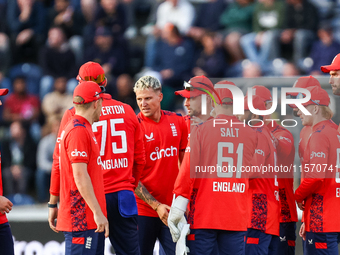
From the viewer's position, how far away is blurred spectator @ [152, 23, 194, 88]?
35.0 ft

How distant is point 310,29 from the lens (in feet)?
35.3

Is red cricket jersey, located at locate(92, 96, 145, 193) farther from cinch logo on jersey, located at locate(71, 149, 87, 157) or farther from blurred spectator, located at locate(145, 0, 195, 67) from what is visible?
blurred spectator, located at locate(145, 0, 195, 67)

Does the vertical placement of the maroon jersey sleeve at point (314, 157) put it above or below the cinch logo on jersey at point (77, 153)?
below

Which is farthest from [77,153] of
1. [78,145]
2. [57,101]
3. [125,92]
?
[57,101]

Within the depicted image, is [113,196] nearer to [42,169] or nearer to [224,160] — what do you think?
[224,160]

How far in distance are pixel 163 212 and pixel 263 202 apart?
1.12 m

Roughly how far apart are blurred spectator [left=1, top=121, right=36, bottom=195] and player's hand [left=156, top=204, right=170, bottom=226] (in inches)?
174

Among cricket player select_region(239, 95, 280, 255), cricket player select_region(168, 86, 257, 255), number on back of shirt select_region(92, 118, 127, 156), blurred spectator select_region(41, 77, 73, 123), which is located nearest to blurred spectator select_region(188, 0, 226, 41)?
blurred spectator select_region(41, 77, 73, 123)

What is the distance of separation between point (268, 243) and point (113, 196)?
6.11 ft

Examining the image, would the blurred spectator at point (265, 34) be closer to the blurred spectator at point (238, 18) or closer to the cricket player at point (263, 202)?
the blurred spectator at point (238, 18)

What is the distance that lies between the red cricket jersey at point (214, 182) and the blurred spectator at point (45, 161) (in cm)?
493

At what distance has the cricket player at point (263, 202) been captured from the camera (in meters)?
5.75

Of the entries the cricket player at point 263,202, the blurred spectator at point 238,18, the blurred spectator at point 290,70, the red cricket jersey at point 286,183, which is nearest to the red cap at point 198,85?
the cricket player at point 263,202

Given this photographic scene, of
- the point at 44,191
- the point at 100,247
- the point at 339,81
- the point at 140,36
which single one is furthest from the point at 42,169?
the point at 339,81
